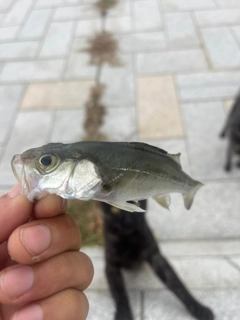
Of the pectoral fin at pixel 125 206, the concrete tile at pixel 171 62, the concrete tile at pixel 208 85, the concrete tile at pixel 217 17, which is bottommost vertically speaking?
the concrete tile at pixel 208 85

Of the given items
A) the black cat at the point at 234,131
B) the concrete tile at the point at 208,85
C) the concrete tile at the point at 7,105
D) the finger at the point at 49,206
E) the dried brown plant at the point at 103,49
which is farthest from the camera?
the dried brown plant at the point at 103,49

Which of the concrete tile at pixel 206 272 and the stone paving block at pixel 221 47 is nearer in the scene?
the concrete tile at pixel 206 272

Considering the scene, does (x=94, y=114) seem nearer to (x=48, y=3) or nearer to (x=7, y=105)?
(x=7, y=105)

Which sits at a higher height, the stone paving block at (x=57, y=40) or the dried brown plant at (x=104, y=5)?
the dried brown plant at (x=104, y=5)

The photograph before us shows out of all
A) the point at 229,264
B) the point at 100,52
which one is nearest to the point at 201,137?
the point at 229,264

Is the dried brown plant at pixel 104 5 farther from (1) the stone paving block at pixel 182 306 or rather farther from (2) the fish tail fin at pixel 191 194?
(2) the fish tail fin at pixel 191 194

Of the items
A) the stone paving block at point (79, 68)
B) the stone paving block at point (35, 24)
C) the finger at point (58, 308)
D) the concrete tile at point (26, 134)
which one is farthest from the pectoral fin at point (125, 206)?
the stone paving block at point (35, 24)

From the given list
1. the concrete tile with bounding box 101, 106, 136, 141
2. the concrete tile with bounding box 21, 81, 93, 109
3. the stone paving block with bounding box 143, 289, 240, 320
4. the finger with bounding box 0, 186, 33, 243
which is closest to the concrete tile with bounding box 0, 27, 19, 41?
the concrete tile with bounding box 21, 81, 93, 109
